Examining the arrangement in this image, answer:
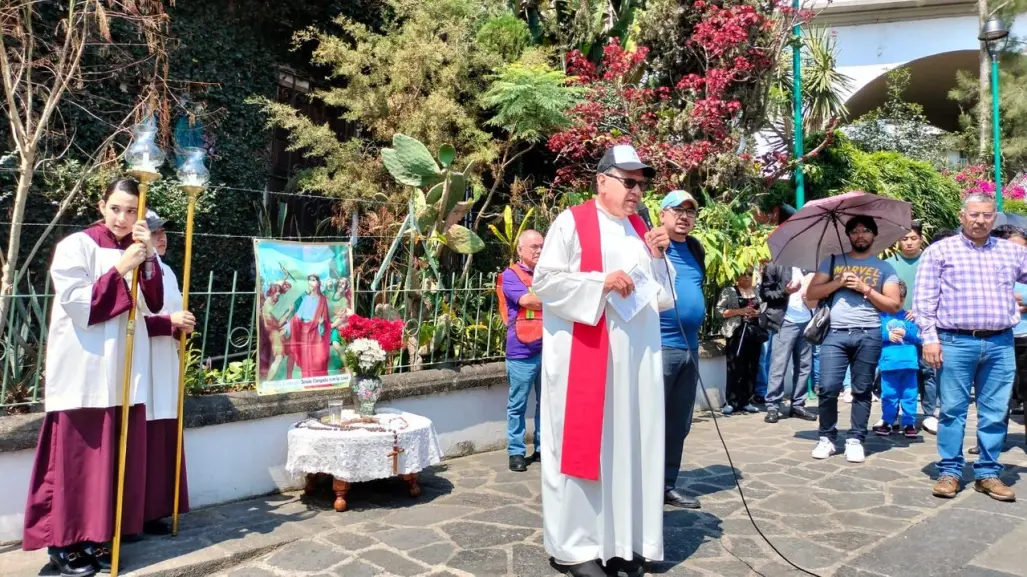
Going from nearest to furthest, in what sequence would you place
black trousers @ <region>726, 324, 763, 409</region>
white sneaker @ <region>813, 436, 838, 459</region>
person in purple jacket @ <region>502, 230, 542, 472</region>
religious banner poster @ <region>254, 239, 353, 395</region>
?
religious banner poster @ <region>254, 239, 353, 395</region>
person in purple jacket @ <region>502, 230, 542, 472</region>
white sneaker @ <region>813, 436, 838, 459</region>
black trousers @ <region>726, 324, 763, 409</region>

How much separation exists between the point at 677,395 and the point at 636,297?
126cm

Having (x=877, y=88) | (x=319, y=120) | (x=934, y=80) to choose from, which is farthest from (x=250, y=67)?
(x=934, y=80)

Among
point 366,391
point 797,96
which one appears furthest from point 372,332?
point 797,96

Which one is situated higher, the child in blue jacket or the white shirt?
the white shirt

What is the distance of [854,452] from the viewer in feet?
20.5

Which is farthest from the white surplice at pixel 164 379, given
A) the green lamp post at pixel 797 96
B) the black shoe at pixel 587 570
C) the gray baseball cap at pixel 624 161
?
the green lamp post at pixel 797 96

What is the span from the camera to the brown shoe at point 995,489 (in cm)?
506

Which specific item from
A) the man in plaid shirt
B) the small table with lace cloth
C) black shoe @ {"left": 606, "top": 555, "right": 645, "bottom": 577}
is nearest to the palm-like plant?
the man in plaid shirt

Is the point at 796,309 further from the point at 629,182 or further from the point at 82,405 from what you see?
the point at 82,405

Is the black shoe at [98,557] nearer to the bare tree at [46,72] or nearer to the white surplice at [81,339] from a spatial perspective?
the white surplice at [81,339]

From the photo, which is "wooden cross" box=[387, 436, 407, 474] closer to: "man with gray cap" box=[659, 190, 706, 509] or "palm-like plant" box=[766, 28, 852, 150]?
"man with gray cap" box=[659, 190, 706, 509]

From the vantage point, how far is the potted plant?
18.1 feet

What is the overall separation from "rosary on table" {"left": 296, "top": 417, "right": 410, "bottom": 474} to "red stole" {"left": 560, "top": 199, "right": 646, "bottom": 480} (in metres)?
1.72

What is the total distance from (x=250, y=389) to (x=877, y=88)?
2042 centimetres
